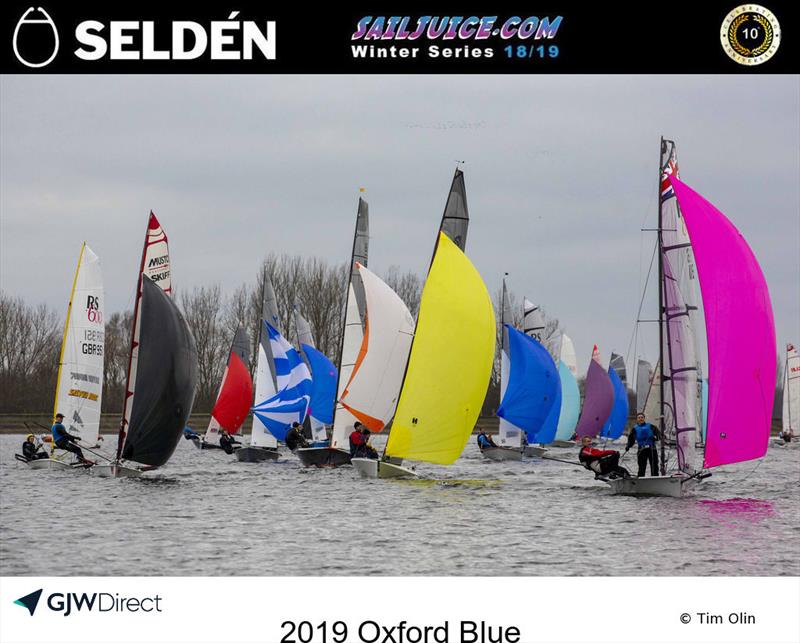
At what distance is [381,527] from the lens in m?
19.0

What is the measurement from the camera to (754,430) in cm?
2186

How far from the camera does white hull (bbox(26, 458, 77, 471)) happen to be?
96.5ft

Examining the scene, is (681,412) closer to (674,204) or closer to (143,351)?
(674,204)

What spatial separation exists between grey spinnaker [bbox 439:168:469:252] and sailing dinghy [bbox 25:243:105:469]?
392 inches

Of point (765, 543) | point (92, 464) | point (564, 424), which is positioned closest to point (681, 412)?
point (765, 543)

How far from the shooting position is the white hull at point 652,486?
2270 centimetres

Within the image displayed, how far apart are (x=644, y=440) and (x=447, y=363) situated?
4683 mm

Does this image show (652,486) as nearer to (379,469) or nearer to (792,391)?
(379,469)

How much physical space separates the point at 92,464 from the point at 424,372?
877 cm

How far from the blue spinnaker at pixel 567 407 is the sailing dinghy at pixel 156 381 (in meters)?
28.7

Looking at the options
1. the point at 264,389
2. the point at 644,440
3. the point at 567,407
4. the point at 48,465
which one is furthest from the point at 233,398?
the point at 644,440

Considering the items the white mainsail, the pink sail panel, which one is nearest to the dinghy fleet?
the pink sail panel

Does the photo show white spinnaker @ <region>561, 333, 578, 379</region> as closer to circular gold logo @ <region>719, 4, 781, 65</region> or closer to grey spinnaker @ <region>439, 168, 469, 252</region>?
grey spinnaker @ <region>439, 168, 469, 252</region>
